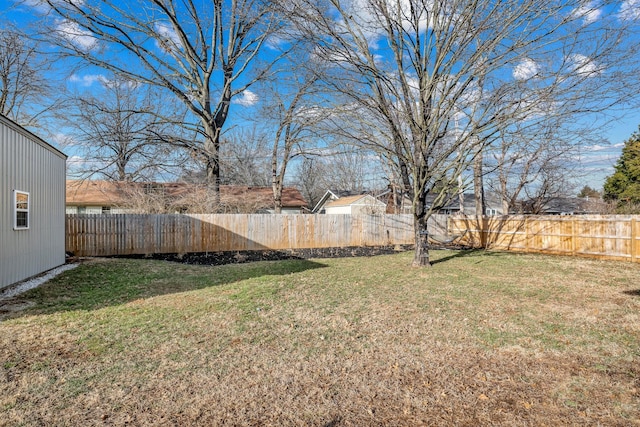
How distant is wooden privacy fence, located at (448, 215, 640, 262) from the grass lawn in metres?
4.41

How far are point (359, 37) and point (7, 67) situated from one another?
17818mm

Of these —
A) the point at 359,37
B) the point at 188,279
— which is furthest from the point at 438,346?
the point at 359,37

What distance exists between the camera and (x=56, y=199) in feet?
29.3

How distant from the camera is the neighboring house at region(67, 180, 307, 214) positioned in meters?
13.5

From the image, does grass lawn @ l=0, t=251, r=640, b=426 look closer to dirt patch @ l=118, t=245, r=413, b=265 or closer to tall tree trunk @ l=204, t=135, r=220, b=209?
dirt patch @ l=118, t=245, r=413, b=265

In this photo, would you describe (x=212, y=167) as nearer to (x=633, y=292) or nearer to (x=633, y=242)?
(x=633, y=292)

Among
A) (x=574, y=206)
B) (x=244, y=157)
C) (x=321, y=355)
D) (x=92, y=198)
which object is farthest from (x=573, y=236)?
(x=92, y=198)

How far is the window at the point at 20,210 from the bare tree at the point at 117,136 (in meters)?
6.42

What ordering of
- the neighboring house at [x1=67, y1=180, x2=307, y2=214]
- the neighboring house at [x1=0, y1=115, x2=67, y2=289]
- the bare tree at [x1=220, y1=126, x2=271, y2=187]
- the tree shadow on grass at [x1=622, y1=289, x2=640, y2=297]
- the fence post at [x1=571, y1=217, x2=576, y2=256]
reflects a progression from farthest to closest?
the bare tree at [x1=220, y1=126, x2=271, y2=187] < the neighboring house at [x1=67, y1=180, x2=307, y2=214] < the fence post at [x1=571, y1=217, x2=576, y2=256] < the neighboring house at [x1=0, y1=115, x2=67, y2=289] < the tree shadow on grass at [x1=622, y1=289, x2=640, y2=297]

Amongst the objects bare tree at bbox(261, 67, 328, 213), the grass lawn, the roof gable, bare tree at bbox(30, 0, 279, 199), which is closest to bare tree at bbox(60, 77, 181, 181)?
bare tree at bbox(30, 0, 279, 199)

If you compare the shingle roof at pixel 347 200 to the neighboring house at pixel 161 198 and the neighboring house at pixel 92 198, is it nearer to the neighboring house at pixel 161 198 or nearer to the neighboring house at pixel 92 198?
the neighboring house at pixel 161 198

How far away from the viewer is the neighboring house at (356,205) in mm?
19828

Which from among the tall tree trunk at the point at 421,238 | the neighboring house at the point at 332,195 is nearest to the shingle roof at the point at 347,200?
the neighboring house at the point at 332,195

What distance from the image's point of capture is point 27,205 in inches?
275
